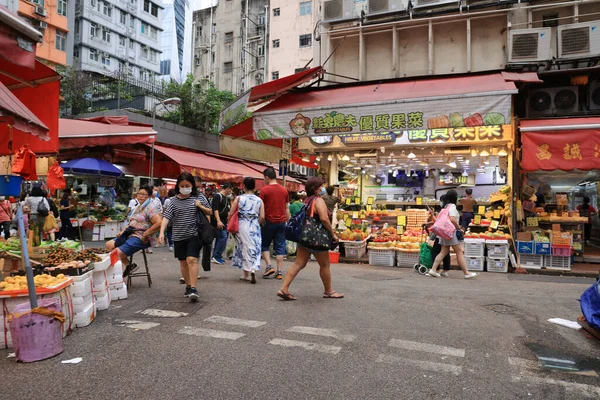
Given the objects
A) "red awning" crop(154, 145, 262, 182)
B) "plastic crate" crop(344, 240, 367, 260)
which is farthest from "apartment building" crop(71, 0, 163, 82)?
"plastic crate" crop(344, 240, 367, 260)

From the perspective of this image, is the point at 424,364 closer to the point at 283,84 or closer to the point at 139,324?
the point at 139,324

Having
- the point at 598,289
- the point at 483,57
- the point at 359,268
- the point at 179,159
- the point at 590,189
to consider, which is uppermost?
the point at 483,57

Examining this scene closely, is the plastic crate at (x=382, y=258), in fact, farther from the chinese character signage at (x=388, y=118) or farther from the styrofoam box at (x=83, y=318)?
the styrofoam box at (x=83, y=318)

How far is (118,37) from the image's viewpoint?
43219mm

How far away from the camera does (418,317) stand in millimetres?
5352

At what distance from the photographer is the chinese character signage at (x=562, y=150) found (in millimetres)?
8664

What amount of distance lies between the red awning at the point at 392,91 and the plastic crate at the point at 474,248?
3.52 meters

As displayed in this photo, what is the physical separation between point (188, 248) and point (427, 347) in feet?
11.5

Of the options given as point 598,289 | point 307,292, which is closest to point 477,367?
point 598,289

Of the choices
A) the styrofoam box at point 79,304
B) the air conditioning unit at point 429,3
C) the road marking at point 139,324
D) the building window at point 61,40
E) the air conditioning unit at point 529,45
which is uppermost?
the building window at point 61,40

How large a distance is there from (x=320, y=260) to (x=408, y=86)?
682 centimetres

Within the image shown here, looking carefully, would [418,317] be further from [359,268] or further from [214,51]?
[214,51]

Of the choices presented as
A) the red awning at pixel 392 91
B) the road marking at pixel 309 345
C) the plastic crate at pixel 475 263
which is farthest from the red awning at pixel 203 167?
the road marking at pixel 309 345

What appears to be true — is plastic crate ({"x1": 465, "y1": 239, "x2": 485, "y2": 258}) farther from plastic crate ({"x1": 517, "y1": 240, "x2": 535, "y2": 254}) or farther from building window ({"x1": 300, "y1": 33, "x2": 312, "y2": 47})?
building window ({"x1": 300, "y1": 33, "x2": 312, "y2": 47})
